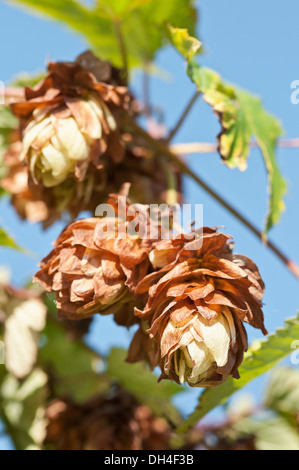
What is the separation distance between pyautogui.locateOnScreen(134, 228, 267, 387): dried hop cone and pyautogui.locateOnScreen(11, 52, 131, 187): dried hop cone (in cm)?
25

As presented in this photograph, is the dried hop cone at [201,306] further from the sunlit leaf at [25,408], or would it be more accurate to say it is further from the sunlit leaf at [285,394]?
the sunlit leaf at [285,394]

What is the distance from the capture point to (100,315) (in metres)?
A: 1.02

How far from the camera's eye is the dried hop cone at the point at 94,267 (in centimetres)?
94

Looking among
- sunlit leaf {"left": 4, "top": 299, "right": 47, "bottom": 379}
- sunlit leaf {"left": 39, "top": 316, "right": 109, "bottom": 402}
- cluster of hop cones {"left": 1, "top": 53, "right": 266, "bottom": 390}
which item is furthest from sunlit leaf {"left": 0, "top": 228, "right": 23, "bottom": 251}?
sunlit leaf {"left": 39, "top": 316, "right": 109, "bottom": 402}

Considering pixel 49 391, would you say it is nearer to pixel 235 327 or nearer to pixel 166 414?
pixel 166 414

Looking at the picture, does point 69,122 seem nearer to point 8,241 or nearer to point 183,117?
point 8,241

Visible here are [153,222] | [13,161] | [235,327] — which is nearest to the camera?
[235,327]

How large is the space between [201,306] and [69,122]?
413mm

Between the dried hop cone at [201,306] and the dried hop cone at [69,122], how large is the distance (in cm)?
25

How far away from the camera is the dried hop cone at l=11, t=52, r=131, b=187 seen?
1.08 meters

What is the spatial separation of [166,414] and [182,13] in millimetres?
955

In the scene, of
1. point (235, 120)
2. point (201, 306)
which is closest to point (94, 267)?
point (201, 306)

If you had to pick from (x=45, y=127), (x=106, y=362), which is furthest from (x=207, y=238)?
(x=106, y=362)

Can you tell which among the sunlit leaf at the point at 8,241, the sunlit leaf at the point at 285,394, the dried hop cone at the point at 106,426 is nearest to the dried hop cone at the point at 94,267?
the sunlit leaf at the point at 8,241
